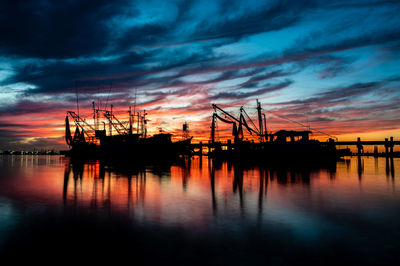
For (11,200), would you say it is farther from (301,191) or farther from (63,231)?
(301,191)

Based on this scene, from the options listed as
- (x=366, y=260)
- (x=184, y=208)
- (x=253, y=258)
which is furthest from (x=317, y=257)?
(x=184, y=208)

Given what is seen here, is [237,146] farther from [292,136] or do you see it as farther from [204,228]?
[204,228]

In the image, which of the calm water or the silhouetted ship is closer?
the calm water

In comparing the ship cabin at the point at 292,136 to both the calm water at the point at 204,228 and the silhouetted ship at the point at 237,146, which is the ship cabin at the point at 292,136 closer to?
the silhouetted ship at the point at 237,146

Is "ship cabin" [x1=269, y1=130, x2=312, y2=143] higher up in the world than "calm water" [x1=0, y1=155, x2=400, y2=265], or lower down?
higher up

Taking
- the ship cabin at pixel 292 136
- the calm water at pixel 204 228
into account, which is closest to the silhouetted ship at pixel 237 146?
the ship cabin at pixel 292 136

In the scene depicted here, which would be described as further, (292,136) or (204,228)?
(292,136)

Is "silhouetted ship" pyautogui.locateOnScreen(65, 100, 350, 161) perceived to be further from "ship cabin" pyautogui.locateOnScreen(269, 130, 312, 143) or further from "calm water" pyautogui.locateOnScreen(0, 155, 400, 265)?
"calm water" pyautogui.locateOnScreen(0, 155, 400, 265)

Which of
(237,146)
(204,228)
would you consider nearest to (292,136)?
(237,146)

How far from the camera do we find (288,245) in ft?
27.5

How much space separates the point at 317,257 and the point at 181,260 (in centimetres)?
359

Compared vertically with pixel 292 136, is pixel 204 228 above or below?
below

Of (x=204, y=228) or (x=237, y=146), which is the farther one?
(x=237, y=146)

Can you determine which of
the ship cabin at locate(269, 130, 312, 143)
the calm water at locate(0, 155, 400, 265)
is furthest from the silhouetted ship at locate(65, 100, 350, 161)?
the calm water at locate(0, 155, 400, 265)
